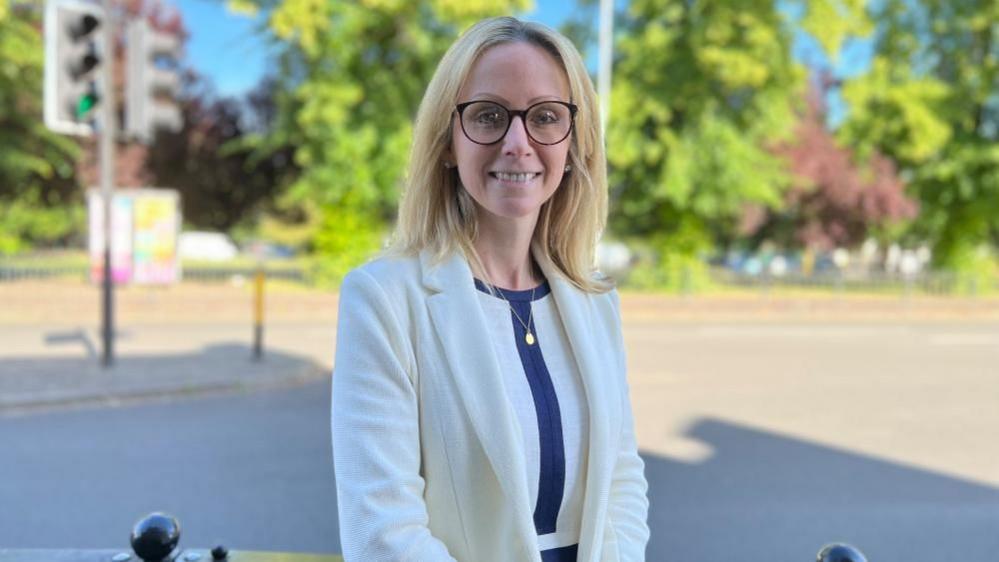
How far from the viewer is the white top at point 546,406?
4.83 ft

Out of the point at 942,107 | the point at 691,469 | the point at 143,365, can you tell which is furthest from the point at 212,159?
the point at 691,469

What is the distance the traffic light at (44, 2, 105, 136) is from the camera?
808 centimetres

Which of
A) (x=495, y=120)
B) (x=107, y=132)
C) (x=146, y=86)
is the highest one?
(x=146, y=86)

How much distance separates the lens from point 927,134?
21984 millimetres

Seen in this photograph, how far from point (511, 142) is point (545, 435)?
0.52 meters

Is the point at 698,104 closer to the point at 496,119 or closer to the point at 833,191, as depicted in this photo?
the point at 833,191

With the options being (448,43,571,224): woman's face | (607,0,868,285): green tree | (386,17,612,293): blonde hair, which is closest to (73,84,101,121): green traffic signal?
(386,17,612,293): blonde hair

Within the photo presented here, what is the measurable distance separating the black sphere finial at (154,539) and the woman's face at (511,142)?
0.96m

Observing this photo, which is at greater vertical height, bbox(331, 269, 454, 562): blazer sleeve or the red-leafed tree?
the red-leafed tree

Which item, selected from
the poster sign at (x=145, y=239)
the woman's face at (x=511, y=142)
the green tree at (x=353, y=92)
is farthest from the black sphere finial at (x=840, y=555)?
the green tree at (x=353, y=92)

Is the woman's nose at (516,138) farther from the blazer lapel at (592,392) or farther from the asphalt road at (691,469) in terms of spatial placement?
the asphalt road at (691,469)

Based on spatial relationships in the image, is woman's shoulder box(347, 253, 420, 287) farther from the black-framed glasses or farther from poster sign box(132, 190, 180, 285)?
poster sign box(132, 190, 180, 285)

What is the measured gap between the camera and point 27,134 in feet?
64.7

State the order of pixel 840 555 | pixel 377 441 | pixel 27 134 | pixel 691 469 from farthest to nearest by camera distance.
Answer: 1. pixel 27 134
2. pixel 691 469
3. pixel 840 555
4. pixel 377 441
